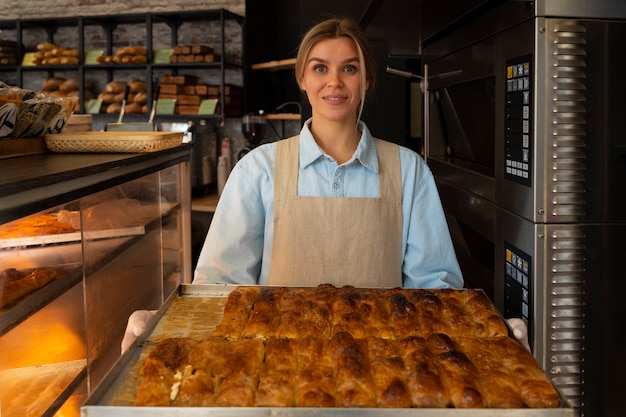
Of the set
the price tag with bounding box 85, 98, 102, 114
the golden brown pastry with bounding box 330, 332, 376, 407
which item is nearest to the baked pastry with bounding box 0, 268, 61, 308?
the golden brown pastry with bounding box 330, 332, 376, 407

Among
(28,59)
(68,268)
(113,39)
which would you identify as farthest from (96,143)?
(28,59)

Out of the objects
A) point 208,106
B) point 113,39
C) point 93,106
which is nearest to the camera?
point 208,106

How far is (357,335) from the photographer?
123 centimetres

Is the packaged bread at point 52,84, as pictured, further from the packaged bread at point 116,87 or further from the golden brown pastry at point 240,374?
the golden brown pastry at point 240,374

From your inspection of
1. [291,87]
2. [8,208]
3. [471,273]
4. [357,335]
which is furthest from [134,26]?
[357,335]

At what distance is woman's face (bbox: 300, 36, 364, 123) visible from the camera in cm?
196

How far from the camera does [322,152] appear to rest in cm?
198

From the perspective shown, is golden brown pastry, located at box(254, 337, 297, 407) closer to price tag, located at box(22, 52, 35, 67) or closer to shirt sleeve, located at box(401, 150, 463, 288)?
shirt sleeve, located at box(401, 150, 463, 288)

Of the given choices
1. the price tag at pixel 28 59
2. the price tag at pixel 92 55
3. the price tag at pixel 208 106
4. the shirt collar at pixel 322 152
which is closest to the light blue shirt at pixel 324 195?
the shirt collar at pixel 322 152

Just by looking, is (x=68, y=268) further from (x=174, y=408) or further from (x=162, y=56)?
(x=162, y=56)

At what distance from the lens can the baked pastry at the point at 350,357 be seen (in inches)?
37.6

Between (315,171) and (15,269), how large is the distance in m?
0.90

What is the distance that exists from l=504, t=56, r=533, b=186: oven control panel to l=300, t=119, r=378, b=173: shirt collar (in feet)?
1.40

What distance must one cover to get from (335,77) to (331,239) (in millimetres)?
497
